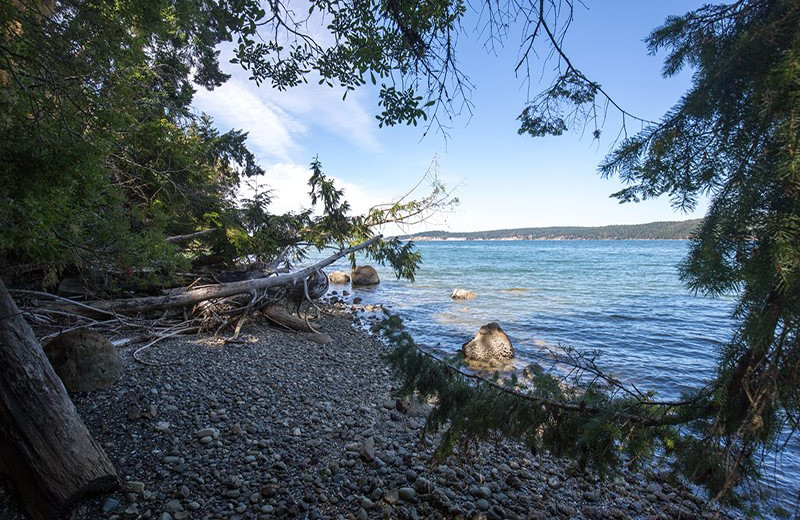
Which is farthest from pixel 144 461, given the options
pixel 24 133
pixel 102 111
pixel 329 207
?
pixel 329 207

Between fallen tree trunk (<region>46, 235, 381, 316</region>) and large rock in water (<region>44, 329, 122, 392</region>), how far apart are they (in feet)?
8.14

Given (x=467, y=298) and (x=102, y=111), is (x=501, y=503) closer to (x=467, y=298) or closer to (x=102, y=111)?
(x=102, y=111)

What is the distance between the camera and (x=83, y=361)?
4262mm

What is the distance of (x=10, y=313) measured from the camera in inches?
106

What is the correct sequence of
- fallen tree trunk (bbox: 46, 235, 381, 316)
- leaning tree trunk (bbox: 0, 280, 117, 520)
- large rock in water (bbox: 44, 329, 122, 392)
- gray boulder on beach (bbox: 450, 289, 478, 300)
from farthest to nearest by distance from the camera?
gray boulder on beach (bbox: 450, 289, 478, 300), fallen tree trunk (bbox: 46, 235, 381, 316), large rock in water (bbox: 44, 329, 122, 392), leaning tree trunk (bbox: 0, 280, 117, 520)

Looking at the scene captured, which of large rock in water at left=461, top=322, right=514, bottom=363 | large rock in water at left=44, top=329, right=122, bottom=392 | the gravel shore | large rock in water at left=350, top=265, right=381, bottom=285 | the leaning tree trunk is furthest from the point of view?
large rock in water at left=350, top=265, right=381, bottom=285

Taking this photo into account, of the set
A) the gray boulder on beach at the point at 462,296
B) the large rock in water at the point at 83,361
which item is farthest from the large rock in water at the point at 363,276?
the large rock in water at the point at 83,361

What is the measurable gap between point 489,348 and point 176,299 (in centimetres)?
769

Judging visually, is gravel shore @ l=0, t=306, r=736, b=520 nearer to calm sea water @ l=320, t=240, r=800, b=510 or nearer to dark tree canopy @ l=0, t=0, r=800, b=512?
dark tree canopy @ l=0, t=0, r=800, b=512

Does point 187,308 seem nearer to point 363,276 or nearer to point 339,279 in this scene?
point 363,276

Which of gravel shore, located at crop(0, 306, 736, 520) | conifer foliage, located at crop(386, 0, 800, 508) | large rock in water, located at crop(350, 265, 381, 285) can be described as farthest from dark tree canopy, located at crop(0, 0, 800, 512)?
large rock in water, located at crop(350, 265, 381, 285)

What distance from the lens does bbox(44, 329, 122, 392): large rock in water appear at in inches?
164

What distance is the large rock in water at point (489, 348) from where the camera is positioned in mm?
9125

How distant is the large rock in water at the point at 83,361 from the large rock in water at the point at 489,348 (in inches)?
286
